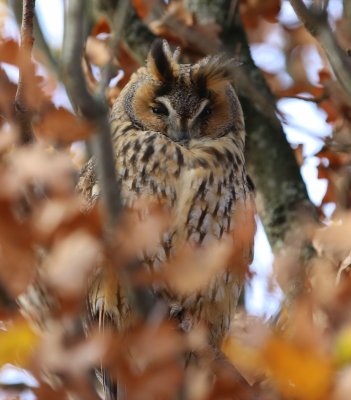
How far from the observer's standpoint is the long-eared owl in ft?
10.2

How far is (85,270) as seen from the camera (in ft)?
5.25

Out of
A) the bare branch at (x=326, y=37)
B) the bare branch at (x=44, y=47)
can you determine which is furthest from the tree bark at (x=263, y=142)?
the bare branch at (x=326, y=37)

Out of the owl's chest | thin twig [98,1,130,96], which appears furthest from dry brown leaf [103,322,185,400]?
the owl's chest

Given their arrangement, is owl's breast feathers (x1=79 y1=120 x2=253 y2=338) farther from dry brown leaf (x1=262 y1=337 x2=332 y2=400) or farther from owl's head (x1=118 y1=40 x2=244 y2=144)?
dry brown leaf (x1=262 y1=337 x2=332 y2=400)

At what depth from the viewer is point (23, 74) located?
205cm

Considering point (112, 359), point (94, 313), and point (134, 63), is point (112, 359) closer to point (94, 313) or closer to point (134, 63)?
point (94, 313)

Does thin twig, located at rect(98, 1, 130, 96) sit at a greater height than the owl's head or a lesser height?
greater

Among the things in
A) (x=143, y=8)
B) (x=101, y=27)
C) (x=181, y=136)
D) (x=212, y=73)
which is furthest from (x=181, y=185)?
(x=143, y=8)

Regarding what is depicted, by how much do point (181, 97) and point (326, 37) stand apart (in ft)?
3.72

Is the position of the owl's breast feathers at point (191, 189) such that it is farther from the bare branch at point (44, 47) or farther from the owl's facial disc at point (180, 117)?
the bare branch at point (44, 47)

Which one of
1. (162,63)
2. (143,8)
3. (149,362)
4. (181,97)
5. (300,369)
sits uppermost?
(300,369)

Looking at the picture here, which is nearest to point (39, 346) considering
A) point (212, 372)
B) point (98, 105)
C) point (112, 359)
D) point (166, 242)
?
point (112, 359)

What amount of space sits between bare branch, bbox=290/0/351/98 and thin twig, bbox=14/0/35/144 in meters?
0.77

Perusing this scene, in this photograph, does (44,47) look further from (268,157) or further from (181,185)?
(268,157)
